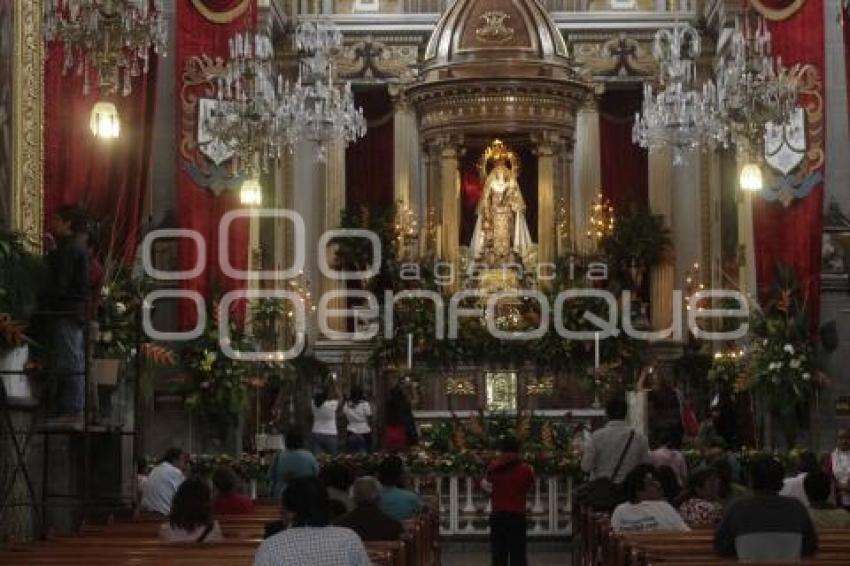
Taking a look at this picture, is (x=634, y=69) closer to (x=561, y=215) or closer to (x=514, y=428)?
(x=561, y=215)

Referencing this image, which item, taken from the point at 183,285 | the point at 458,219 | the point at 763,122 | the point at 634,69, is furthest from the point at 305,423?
the point at 763,122

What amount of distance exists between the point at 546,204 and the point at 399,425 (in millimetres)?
7700

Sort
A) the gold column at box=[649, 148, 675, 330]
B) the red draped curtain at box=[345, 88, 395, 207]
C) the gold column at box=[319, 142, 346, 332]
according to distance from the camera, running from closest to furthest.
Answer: the gold column at box=[649, 148, 675, 330], the gold column at box=[319, 142, 346, 332], the red draped curtain at box=[345, 88, 395, 207]

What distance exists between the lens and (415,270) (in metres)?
27.2

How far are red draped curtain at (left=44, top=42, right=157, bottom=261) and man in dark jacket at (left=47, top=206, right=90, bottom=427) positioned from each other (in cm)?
157

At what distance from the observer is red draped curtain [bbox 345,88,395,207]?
2934cm

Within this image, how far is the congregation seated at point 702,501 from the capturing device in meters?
12.6

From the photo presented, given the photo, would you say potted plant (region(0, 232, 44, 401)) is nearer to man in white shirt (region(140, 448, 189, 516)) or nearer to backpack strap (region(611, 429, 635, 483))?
man in white shirt (region(140, 448, 189, 516))

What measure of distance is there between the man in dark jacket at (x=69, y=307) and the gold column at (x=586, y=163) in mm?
16059

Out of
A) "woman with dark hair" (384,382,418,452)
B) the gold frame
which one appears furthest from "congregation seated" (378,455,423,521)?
"woman with dark hair" (384,382,418,452)

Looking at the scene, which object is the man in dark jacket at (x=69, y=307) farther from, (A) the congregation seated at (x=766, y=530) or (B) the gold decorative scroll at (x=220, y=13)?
(B) the gold decorative scroll at (x=220, y=13)

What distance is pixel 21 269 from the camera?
42.2 ft

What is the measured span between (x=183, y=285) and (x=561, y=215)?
9.29 metres

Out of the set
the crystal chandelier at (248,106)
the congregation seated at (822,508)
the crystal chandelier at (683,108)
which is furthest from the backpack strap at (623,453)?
the crystal chandelier at (248,106)
